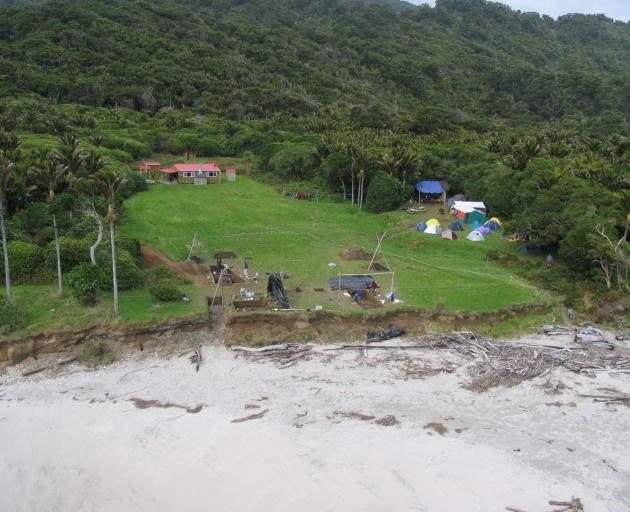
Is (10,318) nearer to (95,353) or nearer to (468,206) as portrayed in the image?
(95,353)

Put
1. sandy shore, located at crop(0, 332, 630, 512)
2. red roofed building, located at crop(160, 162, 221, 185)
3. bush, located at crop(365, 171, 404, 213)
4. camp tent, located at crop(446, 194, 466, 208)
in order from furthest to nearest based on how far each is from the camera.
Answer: red roofed building, located at crop(160, 162, 221, 185)
camp tent, located at crop(446, 194, 466, 208)
bush, located at crop(365, 171, 404, 213)
sandy shore, located at crop(0, 332, 630, 512)

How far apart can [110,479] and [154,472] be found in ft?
4.75

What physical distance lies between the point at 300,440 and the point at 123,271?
17490mm

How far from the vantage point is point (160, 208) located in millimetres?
53844

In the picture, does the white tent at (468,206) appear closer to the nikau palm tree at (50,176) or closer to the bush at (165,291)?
the bush at (165,291)

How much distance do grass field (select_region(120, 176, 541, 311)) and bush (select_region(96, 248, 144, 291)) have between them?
14.8 feet

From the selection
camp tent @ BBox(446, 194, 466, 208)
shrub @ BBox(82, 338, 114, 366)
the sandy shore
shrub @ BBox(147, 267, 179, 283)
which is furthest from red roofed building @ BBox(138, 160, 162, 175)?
the sandy shore

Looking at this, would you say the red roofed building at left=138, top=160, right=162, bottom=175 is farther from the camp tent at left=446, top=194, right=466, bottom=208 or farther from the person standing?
the person standing

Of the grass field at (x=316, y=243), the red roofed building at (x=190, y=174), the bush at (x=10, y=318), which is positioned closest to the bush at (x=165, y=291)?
the grass field at (x=316, y=243)

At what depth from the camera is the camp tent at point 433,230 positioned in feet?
157

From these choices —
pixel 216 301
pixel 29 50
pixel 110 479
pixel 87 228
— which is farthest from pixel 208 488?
pixel 29 50

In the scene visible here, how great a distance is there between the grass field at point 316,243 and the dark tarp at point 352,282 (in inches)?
26.0

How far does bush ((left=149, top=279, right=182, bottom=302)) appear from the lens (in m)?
31.9

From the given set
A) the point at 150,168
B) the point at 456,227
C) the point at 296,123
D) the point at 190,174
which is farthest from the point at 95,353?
the point at 296,123
